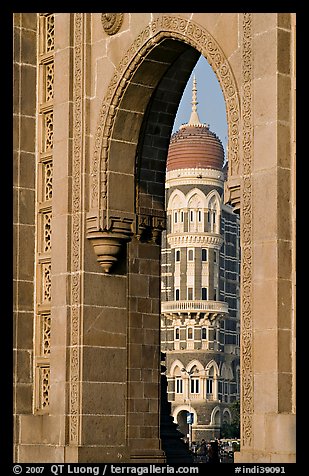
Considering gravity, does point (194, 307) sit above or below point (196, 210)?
below

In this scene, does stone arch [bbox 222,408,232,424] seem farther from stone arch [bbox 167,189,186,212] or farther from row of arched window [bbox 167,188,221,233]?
stone arch [bbox 167,189,186,212]

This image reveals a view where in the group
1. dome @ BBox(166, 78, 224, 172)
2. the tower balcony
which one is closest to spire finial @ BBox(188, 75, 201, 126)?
dome @ BBox(166, 78, 224, 172)

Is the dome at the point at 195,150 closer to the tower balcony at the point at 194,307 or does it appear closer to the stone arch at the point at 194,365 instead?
the tower balcony at the point at 194,307

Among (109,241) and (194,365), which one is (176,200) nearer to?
(194,365)

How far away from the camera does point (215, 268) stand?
121688 mm

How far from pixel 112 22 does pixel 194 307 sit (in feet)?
333

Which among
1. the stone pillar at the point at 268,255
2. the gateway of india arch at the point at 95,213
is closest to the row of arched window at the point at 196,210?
the gateway of india arch at the point at 95,213

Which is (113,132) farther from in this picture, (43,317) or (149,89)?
(43,317)

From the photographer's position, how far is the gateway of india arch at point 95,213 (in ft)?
60.2

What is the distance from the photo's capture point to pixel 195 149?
382 ft

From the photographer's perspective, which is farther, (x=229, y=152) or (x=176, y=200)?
Result: (x=176, y=200)

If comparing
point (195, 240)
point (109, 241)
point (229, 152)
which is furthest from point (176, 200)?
point (229, 152)

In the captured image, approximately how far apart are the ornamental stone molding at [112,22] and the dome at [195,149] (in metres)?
97.5

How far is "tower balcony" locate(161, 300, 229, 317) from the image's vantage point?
120 metres
